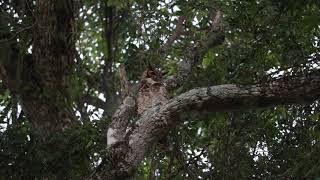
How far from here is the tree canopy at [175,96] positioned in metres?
3.20

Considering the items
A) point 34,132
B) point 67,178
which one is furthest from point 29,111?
point 67,178

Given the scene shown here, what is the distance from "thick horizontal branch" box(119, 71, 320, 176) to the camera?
3129 millimetres

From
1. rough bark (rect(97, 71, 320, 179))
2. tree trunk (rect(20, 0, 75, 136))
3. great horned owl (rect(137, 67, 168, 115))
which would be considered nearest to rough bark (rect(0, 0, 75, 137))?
tree trunk (rect(20, 0, 75, 136))

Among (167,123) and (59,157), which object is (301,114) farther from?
(59,157)

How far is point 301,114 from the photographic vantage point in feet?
12.6

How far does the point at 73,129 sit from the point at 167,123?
3.60ft

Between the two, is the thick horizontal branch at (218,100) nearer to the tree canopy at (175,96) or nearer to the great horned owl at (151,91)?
the tree canopy at (175,96)

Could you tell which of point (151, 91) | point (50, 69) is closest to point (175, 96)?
point (151, 91)


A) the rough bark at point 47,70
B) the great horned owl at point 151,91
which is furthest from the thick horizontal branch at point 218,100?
the rough bark at point 47,70

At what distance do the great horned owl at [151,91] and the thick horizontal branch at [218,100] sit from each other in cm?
13

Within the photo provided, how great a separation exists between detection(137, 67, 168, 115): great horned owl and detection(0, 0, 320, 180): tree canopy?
1 centimetres

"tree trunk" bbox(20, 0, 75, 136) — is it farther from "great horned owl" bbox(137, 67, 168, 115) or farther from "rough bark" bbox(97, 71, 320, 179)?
"rough bark" bbox(97, 71, 320, 179)

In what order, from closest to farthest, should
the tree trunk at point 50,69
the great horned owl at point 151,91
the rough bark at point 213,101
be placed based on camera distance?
the rough bark at point 213,101
the great horned owl at point 151,91
the tree trunk at point 50,69

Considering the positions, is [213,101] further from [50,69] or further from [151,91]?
[50,69]
